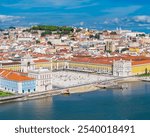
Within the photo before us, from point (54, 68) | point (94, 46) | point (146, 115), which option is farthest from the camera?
point (94, 46)

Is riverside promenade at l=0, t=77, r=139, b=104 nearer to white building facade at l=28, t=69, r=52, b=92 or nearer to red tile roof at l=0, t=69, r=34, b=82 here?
white building facade at l=28, t=69, r=52, b=92

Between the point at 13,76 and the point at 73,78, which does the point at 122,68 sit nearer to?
the point at 73,78

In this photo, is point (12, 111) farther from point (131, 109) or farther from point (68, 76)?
point (68, 76)

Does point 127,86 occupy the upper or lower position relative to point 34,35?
lower

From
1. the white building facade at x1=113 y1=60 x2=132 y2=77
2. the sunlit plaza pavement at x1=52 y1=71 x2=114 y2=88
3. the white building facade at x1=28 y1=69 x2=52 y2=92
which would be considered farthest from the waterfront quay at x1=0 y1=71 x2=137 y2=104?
the white building facade at x1=113 y1=60 x2=132 y2=77

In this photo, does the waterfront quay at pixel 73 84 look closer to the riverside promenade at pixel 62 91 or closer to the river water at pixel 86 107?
the riverside promenade at pixel 62 91

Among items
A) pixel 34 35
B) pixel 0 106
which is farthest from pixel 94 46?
pixel 0 106
